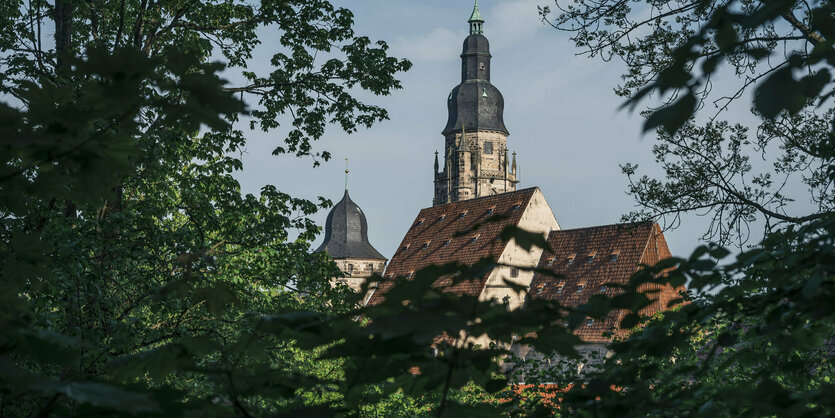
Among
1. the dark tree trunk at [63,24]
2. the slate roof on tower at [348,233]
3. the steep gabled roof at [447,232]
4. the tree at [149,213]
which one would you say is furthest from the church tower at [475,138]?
the dark tree trunk at [63,24]

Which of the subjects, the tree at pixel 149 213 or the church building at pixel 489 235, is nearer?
the tree at pixel 149 213

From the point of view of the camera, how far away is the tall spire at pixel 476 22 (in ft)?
293

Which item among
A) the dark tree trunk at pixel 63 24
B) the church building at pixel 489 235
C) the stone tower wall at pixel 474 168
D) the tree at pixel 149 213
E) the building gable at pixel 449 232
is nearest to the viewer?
the tree at pixel 149 213

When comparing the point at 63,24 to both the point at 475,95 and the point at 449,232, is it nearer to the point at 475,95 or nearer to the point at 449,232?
the point at 449,232

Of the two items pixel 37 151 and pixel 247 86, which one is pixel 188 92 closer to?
pixel 37 151

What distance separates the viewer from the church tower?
8525cm

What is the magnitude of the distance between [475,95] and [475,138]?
4.74 meters

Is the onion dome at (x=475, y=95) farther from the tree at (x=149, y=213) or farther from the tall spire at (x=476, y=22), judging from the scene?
the tree at (x=149, y=213)

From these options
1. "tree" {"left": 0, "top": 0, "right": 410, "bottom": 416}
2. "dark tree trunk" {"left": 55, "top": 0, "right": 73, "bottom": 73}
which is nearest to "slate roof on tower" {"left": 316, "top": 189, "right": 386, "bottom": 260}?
"tree" {"left": 0, "top": 0, "right": 410, "bottom": 416}

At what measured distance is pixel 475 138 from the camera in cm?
8631

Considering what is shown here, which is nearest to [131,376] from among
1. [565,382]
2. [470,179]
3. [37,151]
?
[37,151]

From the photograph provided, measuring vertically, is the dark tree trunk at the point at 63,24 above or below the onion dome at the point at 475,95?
below

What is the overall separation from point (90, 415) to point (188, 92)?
0.83 m

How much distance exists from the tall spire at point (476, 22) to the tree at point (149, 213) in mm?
75281
